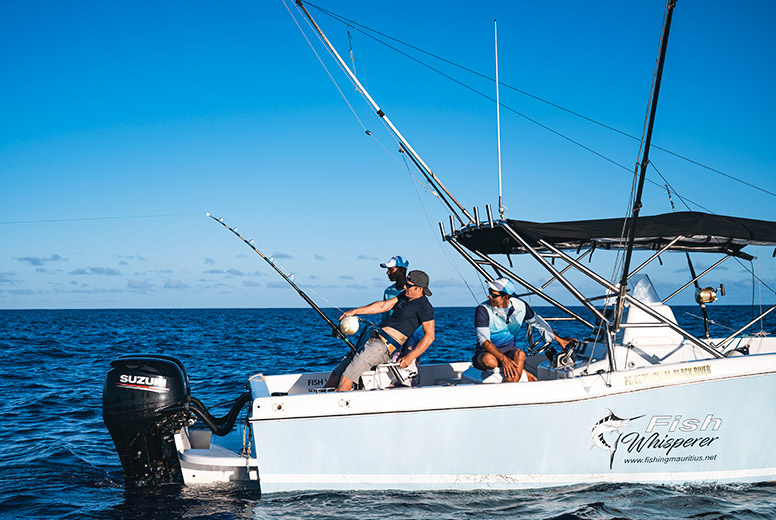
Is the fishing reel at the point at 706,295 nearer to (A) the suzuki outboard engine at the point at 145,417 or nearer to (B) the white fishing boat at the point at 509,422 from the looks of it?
(B) the white fishing boat at the point at 509,422

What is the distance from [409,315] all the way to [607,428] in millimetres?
1967

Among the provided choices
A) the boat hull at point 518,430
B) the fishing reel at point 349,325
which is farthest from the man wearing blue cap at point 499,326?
the fishing reel at point 349,325

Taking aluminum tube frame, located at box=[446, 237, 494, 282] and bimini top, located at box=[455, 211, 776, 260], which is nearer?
bimini top, located at box=[455, 211, 776, 260]

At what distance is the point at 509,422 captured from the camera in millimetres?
5180

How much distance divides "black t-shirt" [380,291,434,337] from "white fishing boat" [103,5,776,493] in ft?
1.32

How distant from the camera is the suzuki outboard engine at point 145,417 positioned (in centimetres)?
551

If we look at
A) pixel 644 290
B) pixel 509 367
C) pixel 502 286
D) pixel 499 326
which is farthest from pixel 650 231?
pixel 509 367

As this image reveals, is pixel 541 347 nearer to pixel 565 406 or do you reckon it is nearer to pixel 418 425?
pixel 565 406

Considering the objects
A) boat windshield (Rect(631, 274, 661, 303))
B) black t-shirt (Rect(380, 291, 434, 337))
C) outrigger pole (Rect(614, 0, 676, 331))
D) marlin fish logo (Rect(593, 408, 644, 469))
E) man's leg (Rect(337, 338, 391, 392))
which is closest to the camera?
outrigger pole (Rect(614, 0, 676, 331))

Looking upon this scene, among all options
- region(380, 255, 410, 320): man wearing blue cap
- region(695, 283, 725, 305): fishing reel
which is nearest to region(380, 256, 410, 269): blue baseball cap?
region(380, 255, 410, 320): man wearing blue cap

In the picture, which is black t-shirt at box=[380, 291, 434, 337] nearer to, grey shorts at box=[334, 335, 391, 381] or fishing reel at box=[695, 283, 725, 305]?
grey shorts at box=[334, 335, 391, 381]

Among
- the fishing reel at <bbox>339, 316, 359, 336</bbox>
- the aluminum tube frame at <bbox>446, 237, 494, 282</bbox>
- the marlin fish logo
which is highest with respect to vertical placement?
the aluminum tube frame at <bbox>446, 237, 494, 282</bbox>

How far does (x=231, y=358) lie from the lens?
1622cm

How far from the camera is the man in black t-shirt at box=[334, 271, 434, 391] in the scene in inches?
223
